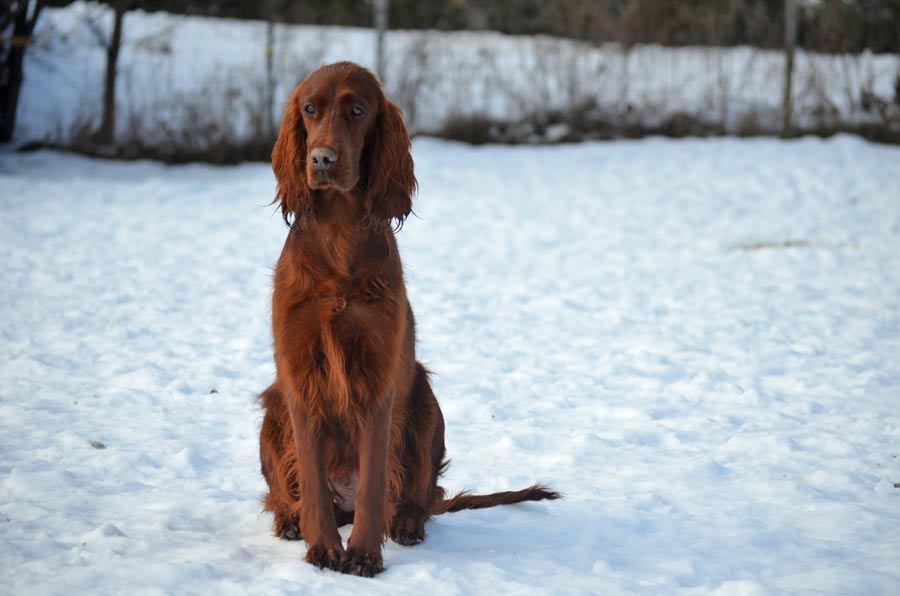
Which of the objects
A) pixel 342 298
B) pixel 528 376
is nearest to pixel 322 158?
pixel 342 298

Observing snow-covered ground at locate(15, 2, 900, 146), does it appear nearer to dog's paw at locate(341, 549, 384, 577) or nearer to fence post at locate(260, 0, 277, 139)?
fence post at locate(260, 0, 277, 139)

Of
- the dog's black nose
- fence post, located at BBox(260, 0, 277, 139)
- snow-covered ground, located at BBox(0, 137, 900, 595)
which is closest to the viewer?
the dog's black nose

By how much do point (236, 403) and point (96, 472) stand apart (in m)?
1.05

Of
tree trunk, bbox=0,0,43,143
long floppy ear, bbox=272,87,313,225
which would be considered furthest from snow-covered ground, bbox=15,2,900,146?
long floppy ear, bbox=272,87,313,225

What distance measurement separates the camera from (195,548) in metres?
Answer: 2.74

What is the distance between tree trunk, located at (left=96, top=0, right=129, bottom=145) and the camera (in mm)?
10711

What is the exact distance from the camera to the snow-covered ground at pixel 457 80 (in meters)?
11.4

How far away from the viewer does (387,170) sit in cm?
273

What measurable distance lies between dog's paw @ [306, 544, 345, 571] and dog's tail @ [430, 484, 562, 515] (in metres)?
0.51

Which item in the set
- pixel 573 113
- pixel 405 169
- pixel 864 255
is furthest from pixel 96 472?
pixel 573 113

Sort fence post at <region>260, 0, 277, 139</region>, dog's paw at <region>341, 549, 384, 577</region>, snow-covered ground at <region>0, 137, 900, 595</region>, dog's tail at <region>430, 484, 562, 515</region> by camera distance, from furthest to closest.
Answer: fence post at <region>260, 0, 277, 139</region>, dog's tail at <region>430, 484, 562, 515</region>, snow-covered ground at <region>0, 137, 900, 595</region>, dog's paw at <region>341, 549, 384, 577</region>

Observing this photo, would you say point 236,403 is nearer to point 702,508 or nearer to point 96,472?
point 96,472

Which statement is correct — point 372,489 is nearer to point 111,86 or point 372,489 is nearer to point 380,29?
point 111,86

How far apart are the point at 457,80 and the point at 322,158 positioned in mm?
9940
